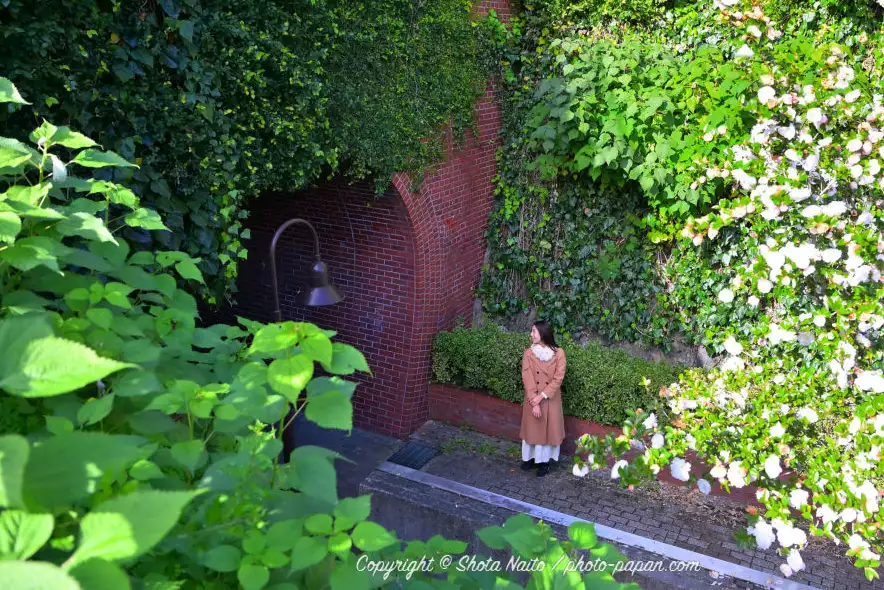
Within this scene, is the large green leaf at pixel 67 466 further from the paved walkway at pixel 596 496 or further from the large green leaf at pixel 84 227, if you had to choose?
the paved walkway at pixel 596 496

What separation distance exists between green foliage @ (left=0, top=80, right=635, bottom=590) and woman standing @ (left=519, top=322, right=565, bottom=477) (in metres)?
5.04

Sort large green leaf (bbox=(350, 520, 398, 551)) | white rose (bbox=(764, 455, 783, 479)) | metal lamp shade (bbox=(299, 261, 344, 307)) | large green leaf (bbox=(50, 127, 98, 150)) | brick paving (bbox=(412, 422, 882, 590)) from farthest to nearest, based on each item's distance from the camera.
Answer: brick paving (bbox=(412, 422, 882, 590)) < metal lamp shade (bbox=(299, 261, 344, 307)) < white rose (bbox=(764, 455, 783, 479)) < large green leaf (bbox=(50, 127, 98, 150)) < large green leaf (bbox=(350, 520, 398, 551))

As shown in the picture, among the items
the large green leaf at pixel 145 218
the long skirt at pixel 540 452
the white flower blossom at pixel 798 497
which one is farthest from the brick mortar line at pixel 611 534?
the large green leaf at pixel 145 218

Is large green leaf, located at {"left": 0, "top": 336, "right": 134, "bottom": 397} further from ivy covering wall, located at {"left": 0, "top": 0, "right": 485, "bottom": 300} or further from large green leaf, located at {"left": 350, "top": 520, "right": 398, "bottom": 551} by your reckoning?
ivy covering wall, located at {"left": 0, "top": 0, "right": 485, "bottom": 300}

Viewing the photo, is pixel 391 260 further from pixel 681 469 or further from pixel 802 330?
pixel 802 330

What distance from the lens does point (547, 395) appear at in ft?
22.5

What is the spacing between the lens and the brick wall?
302 inches

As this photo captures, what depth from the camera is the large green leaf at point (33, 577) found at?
2.57 ft

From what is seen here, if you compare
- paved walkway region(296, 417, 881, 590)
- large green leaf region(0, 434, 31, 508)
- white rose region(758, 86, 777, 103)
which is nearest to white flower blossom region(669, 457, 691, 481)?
paved walkway region(296, 417, 881, 590)

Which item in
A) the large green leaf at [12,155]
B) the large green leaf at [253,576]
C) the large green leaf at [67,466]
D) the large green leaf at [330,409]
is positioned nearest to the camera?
the large green leaf at [67,466]

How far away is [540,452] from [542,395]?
62 centimetres

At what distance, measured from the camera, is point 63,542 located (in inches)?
40.5

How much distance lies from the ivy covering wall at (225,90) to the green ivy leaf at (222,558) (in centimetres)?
326

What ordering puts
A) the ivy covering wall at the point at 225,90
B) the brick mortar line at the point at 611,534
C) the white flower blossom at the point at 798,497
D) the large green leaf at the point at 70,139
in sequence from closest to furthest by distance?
the large green leaf at the point at 70,139, the ivy covering wall at the point at 225,90, the white flower blossom at the point at 798,497, the brick mortar line at the point at 611,534
